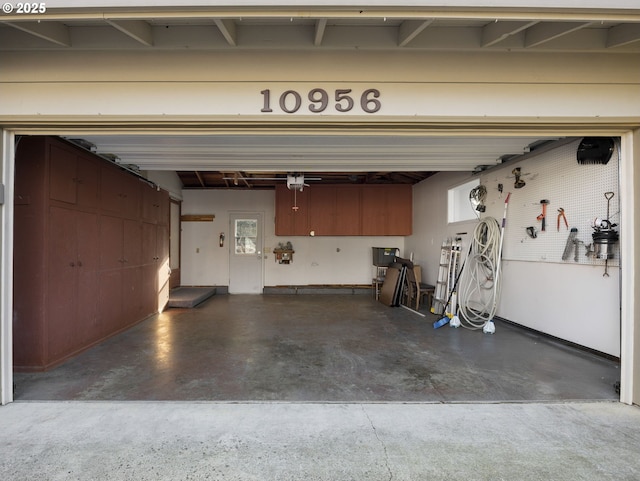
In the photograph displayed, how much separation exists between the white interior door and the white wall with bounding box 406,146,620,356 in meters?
5.01

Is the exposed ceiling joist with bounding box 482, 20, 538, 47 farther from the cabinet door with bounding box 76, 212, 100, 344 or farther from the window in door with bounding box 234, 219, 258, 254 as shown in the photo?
the window in door with bounding box 234, 219, 258, 254

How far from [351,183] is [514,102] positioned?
5.43 metres

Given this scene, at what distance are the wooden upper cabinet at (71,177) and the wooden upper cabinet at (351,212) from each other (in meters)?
4.31

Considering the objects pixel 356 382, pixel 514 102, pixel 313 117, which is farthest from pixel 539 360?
pixel 313 117

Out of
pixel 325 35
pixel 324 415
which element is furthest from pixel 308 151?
pixel 324 415

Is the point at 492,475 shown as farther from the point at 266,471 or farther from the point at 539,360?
the point at 539,360

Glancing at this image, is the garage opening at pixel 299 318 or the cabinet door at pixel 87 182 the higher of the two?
the cabinet door at pixel 87 182

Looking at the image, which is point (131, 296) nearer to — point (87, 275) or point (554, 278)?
point (87, 275)

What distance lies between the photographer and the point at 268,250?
805 centimetres

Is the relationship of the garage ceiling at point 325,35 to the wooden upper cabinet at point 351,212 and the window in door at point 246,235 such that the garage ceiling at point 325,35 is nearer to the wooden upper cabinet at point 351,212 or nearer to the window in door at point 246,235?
the wooden upper cabinet at point 351,212

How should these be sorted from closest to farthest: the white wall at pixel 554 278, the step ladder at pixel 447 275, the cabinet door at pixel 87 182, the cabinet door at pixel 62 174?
the cabinet door at pixel 62 174 → the white wall at pixel 554 278 → the cabinet door at pixel 87 182 → the step ladder at pixel 447 275

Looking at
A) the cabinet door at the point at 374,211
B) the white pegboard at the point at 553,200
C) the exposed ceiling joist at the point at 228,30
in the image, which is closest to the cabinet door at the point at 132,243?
the exposed ceiling joist at the point at 228,30

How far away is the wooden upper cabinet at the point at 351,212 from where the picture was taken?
7637mm

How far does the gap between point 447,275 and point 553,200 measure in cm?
208
